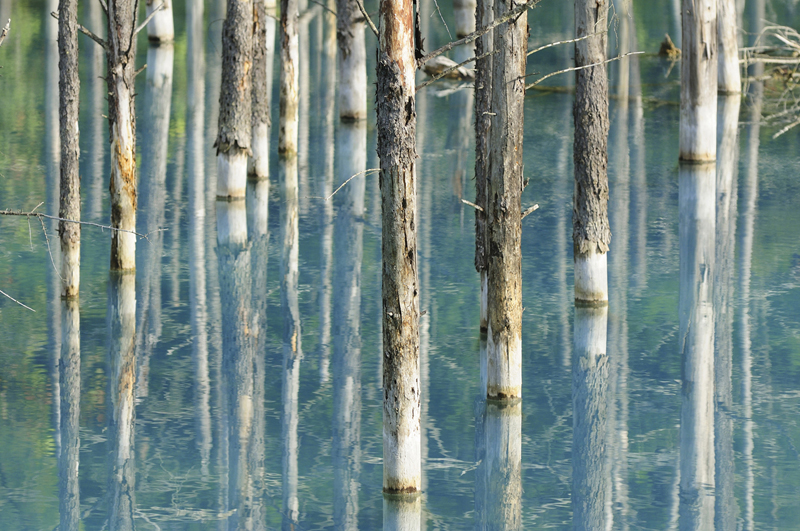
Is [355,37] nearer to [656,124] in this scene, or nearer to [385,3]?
[656,124]

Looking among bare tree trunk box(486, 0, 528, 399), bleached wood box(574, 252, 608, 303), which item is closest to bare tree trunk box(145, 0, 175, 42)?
bleached wood box(574, 252, 608, 303)

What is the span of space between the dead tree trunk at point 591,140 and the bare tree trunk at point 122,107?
16.4ft

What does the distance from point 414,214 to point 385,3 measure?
1.46 m

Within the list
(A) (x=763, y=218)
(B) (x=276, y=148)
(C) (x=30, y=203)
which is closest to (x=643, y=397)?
(A) (x=763, y=218)

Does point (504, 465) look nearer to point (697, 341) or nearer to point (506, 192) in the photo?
point (506, 192)

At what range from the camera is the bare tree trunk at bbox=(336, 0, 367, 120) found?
70.4ft

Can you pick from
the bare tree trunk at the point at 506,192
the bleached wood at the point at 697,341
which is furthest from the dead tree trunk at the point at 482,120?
the bleached wood at the point at 697,341

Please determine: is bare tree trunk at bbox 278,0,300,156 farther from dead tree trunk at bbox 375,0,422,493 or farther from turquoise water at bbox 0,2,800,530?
dead tree trunk at bbox 375,0,422,493

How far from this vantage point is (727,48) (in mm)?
24031

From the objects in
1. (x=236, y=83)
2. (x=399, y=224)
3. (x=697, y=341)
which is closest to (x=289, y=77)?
(x=236, y=83)

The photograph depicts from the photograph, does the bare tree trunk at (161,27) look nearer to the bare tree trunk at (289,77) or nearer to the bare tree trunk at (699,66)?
the bare tree trunk at (289,77)

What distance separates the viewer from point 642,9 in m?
42.0

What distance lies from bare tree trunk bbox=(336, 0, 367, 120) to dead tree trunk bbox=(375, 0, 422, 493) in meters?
12.7

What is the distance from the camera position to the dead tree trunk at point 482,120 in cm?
1089
